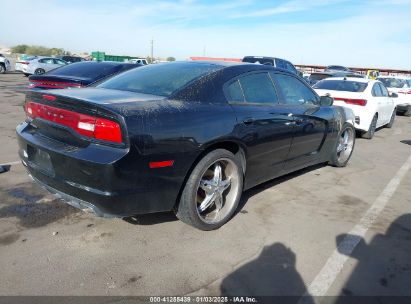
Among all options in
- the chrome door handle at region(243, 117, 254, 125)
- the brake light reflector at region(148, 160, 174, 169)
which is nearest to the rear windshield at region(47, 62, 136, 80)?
the chrome door handle at region(243, 117, 254, 125)

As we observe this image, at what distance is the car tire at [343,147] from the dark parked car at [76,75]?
395 cm

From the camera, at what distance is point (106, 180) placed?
2.77 meters

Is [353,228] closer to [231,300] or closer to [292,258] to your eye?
[292,258]

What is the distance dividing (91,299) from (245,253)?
1321mm

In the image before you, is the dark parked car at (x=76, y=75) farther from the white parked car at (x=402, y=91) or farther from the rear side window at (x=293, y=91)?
the white parked car at (x=402, y=91)

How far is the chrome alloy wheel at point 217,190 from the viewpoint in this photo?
3577mm

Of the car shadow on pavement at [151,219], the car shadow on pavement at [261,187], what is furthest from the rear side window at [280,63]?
the car shadow on pavement at [151,219]

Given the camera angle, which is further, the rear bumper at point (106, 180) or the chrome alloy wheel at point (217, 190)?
the chrome alloy wheel at point (217, 190)

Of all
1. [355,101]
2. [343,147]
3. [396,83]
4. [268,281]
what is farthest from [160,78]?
[396,83]

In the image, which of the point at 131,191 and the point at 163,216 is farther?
the point at 163,216

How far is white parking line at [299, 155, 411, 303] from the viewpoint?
2.84m

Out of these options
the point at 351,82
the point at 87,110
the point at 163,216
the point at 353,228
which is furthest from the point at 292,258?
the point at 351,82

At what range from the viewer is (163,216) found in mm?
3848

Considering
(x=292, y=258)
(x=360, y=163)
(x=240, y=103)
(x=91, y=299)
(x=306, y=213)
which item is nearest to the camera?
(x=91, y=299)
